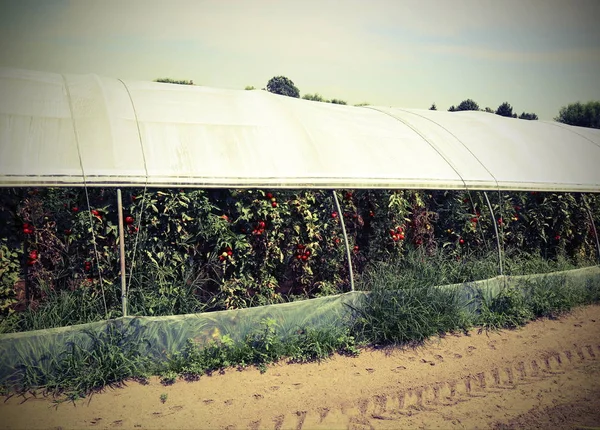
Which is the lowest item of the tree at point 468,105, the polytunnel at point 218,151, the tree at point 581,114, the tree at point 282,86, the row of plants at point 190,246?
the row of plants at point 190,246

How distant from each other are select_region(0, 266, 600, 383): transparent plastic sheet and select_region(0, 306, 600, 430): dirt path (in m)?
0.46

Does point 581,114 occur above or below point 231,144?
above

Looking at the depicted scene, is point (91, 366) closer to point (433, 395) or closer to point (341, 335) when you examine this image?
point (341, 335)

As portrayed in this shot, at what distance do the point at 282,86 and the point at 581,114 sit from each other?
24240 millimetres

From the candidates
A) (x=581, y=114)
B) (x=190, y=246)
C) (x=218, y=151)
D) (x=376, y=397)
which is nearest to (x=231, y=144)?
(x=218, y=151)

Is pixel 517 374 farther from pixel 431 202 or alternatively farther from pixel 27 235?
pixel 27 235

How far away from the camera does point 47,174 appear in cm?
565

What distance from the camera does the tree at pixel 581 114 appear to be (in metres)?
38.6

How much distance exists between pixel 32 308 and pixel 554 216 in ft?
30.9

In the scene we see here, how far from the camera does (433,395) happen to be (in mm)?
5668

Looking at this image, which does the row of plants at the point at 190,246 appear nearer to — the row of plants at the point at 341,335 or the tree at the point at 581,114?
the row of plants at the point at 341,335

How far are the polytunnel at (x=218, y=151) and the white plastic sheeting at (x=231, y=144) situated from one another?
2 cm

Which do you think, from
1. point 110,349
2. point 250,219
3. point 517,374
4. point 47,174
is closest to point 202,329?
point 110,349

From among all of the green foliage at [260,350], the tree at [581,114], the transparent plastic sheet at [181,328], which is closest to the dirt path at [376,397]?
the green foliage at [260,350]
